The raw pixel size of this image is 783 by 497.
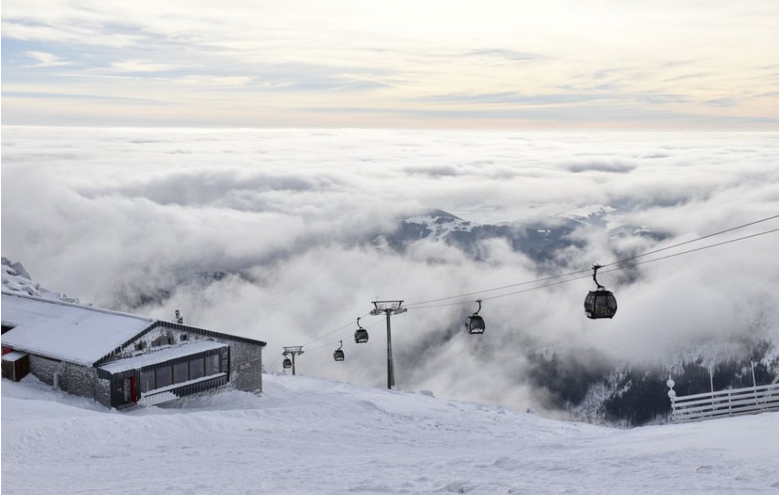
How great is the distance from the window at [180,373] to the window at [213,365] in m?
1.23

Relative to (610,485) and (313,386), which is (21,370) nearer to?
(313,386)

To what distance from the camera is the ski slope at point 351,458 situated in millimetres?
12734

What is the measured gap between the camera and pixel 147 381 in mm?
33719

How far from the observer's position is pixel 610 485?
12.8 meters

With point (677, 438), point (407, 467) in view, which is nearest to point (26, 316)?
point (407, 467)

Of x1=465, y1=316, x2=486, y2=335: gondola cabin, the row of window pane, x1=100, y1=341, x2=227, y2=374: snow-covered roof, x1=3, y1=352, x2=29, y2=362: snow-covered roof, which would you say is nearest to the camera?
x1=465, y1=316, x2=486, y2=335: gondola cabin

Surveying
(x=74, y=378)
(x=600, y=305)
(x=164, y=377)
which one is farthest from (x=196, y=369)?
(x=600, y=305)

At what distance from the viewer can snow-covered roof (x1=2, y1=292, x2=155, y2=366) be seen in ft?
109

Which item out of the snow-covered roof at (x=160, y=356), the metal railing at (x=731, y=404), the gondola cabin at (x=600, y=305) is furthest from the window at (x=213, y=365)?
the metal railing at (x=731, y=404)

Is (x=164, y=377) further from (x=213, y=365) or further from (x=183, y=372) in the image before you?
(x=213, y=365)

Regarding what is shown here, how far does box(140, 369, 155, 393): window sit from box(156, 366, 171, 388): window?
3.16 ft

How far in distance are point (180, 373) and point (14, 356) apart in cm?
752

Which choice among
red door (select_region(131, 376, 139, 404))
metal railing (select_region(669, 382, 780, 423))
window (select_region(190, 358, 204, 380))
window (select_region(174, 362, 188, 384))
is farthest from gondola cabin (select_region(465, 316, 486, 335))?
red door (select_region(131, 376, 139, 404))

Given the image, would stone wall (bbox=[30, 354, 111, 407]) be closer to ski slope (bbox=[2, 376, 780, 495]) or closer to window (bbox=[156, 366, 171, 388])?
window (bbox=[156, 366, 171, 388])
